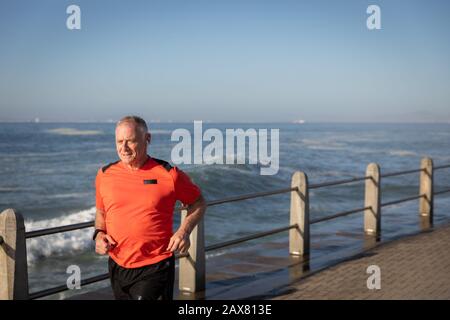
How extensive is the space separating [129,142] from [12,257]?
83.5 inches

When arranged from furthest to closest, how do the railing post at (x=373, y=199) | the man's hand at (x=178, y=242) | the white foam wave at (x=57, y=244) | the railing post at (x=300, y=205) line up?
the white foam wave at (x=57, y=244), the railing post at (x=373, y=199), the railing post at (x=300, y=205), the man's hand at (x=178, y=242)

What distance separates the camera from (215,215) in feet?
66.8

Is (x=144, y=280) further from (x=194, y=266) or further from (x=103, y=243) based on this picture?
(x=194, y=266)

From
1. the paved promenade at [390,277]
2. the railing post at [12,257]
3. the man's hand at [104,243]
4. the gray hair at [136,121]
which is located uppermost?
the gray hair at [136,121]

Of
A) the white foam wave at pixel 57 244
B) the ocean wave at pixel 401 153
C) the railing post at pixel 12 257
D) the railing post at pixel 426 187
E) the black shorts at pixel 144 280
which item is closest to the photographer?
the black shorts at pixel 144 280

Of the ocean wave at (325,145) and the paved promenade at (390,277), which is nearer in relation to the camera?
the paved promenade at (390,277)

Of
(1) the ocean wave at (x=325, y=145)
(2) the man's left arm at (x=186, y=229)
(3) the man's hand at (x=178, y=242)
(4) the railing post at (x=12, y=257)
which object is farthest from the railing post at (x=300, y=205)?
(1) the ocean wave at (x=325, y=145)

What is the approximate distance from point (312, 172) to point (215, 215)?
91.3ft

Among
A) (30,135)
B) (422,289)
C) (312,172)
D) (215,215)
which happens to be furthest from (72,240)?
(30,135)

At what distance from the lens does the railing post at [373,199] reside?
11172mm

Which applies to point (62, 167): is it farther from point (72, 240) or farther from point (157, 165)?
point (157, 165)

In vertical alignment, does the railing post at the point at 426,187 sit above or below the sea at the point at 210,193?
above

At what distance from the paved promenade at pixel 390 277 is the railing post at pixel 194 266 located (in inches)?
38.0

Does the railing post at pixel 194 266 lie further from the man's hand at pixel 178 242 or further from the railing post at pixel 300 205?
the man's hand at pixel 178 242
